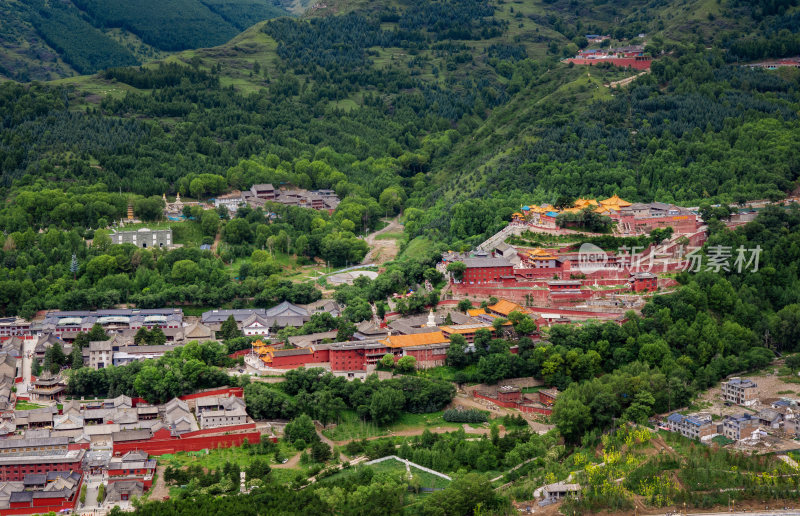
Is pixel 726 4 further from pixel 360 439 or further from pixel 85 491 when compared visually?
pixel 85 491

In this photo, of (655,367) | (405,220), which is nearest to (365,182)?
(405,220)

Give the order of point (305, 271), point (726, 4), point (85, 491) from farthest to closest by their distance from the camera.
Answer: point (726, 4)
point (305, 271)
point (85, 491)

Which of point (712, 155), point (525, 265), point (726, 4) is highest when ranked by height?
point (726, 4)

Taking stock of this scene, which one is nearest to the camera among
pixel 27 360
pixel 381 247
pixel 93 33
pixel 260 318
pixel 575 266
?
pixel 27 360

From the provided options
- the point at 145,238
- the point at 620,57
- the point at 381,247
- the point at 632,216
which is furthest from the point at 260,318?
the point at 620,57

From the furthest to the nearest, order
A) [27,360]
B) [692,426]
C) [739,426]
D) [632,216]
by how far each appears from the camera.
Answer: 1. [632,216]
2. [27,360]
3. [692,426]
4. [739,426]

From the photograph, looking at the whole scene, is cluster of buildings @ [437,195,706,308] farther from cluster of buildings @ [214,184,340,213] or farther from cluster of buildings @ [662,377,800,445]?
cluster of buildings @ [214,184,340,213]

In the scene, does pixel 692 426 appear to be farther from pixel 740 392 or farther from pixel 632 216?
pixel 632 216
